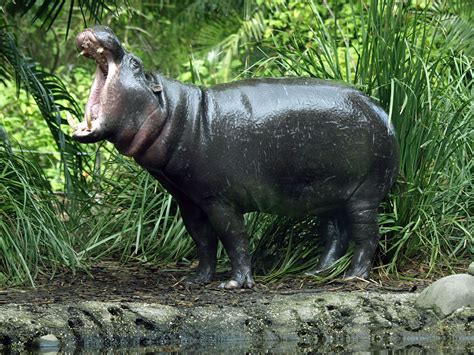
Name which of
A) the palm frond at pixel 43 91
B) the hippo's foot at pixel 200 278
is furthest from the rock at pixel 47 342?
the palm frond at pixel 43 91

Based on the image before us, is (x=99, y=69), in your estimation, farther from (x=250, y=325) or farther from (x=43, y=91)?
(x=43, y=91)

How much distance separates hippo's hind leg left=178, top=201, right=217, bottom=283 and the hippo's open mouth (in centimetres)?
87

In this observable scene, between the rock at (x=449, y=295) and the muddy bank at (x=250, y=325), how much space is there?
1.8 inches

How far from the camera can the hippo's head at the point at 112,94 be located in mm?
→ 6641

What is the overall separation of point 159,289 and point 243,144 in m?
1.02

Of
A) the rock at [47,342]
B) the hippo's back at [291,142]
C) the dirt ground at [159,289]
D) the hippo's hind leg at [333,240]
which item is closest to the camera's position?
the rock at [47,342]

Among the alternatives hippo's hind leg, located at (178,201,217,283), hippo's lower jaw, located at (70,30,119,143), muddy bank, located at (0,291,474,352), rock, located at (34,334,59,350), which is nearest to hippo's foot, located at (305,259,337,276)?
hippo's hind leg, located at (178,201,217,283)

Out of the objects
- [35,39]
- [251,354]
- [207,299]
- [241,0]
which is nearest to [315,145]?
[207,299]

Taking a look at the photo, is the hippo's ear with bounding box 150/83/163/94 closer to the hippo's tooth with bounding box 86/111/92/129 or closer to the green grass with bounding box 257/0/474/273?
the hippo's tooth with bounding box 86/111/92/129

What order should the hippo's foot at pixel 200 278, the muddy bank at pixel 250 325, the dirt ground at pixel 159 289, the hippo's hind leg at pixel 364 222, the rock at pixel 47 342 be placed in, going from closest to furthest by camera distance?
the rock at pixel 47 342
the muddy bank at pixel 250 325
the dirt ground at pixel 159 289
the hippo's hind leg at pixel 364 222
the hippo's foot at pixel 200 278

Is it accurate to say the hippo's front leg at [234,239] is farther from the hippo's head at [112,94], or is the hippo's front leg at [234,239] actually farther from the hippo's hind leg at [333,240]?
the hippo's head at [112,94]

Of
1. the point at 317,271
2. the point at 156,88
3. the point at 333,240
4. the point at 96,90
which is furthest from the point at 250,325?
the point at 96,90

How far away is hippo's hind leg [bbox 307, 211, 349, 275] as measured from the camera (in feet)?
24.8

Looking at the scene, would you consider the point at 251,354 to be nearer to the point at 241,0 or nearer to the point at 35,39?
the point at 241,0
